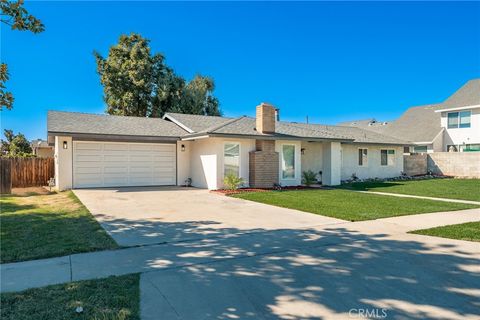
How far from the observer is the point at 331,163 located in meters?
19.5

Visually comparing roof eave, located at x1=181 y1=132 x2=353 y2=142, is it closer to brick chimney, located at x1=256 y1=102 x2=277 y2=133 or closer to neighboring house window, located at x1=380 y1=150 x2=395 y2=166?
brick chimney, located at x1=256 y1=102 x2=277 y2=133

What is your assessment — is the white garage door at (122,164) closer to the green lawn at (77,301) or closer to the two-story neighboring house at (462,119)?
the green lawn at (77,301)

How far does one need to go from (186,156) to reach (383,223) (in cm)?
1277

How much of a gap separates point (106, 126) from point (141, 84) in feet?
44.1

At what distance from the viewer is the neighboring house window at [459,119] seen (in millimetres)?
27656

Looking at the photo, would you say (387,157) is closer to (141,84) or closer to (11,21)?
(141,84)

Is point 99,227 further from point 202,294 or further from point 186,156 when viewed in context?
point 186,156

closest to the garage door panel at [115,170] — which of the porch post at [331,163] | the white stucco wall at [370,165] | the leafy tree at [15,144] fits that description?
the porch post at [331,163]

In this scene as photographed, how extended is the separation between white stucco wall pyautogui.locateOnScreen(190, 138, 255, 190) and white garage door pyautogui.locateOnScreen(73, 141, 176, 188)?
1.63 metres

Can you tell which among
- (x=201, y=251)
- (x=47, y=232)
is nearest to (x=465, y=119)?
(x=201, y=251)

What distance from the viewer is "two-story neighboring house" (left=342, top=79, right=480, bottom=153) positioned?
27141 mm

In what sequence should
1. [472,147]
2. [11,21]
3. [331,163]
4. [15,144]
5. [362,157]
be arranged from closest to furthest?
1. [11,21]
2. [331,163]
3. [362,157]
4. [472,147]
5. [15,144]

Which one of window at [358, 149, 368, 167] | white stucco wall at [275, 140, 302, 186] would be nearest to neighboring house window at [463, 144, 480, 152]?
window at [358, 149, 368, 167]
